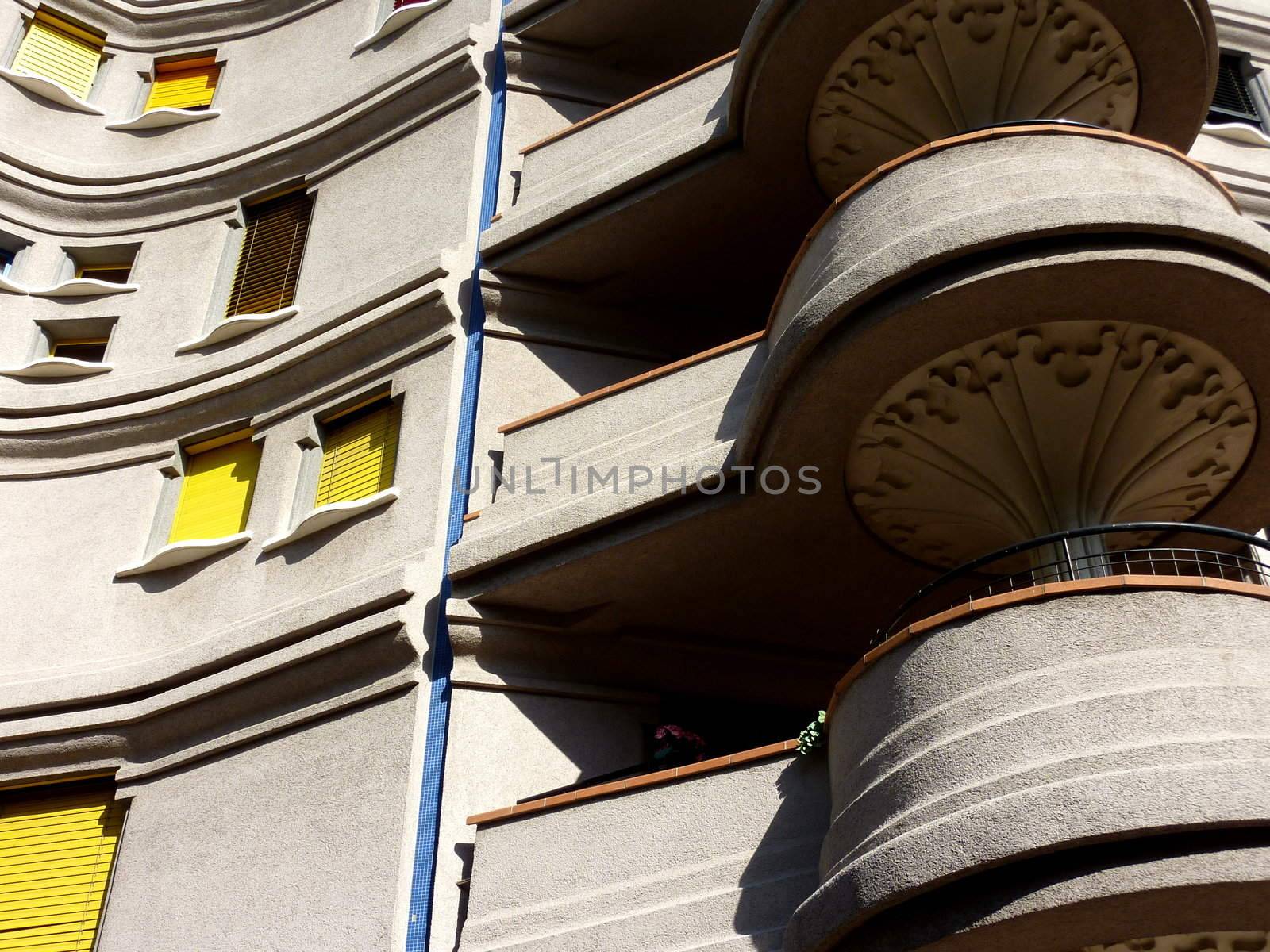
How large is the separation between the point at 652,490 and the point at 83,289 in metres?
8.47

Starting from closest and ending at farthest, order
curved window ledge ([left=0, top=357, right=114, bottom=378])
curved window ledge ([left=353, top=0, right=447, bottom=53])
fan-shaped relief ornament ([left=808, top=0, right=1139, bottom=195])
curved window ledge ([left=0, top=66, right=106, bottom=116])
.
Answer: fan-shaped relief ornament ([left=808, top=0, right=1139, bottom=195]) → curved window ledge ([left=0, top=357, right=114, bottom=378]) → curved window ledge ([left=353, top=0, right=447, bottom=53]) → curved window ledge ([left=0, top=66, right=106, bottom=116])

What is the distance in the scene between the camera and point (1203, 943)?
7.41m

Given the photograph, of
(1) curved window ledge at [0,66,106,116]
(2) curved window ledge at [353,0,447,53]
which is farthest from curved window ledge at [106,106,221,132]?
(2) curved window ledge at [353,0,447,53]

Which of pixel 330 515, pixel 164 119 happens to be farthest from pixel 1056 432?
pixel 164 119

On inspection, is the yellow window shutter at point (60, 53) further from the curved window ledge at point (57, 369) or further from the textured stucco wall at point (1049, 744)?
the textured stucco wall at point (1049, 744)

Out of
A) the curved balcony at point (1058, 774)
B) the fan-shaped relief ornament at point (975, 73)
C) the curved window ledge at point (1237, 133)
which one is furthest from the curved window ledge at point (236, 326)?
the curved window ledge at point (1237, 133)

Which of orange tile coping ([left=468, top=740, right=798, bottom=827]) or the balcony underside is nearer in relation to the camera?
the balcony underside

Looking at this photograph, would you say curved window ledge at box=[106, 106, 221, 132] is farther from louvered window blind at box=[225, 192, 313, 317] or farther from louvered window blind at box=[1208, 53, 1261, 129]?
louvered window blind at box=[1208, 53, 1261, 129]

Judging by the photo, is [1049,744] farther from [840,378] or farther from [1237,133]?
[1237,133]

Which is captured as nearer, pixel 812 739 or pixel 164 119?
pixel 812 739

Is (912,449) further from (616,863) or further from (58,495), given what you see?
(58,495)

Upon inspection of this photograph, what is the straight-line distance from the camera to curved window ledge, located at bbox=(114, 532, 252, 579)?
1305 centimetres

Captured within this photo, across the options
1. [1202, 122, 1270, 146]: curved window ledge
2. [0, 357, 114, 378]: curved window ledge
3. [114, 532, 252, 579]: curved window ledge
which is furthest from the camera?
[0, 357, 114, 378]: curved window ledge

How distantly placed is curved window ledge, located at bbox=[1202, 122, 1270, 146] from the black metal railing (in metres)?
5.28
